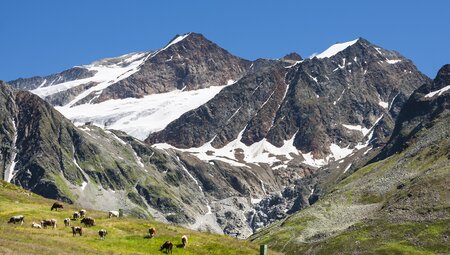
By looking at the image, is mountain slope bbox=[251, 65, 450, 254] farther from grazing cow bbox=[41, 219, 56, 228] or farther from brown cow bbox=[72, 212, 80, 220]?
grazing cow bbox=[41, 219, 56, 228]

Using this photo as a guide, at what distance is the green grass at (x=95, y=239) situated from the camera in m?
50.2

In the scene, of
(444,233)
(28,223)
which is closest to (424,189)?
(444,233)

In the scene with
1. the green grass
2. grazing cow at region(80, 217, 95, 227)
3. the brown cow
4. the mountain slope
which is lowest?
the green grass

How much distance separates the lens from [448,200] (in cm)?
16088

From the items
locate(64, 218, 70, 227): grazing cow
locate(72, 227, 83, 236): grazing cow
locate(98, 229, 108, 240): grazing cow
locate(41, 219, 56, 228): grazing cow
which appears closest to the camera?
locate(72, 227, 83, 236): grazing cow

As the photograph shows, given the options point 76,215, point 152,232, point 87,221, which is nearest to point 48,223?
point 87,221

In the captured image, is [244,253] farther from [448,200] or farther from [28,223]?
[448,200]

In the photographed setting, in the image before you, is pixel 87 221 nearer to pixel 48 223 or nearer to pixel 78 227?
pixel 48 223

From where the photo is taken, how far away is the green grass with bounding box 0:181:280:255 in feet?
165

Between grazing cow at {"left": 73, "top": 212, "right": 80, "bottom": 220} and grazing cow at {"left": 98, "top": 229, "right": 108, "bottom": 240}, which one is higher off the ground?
grazing cow at {"left": 73, "top": 212, "right": 80, "bottom": 220}

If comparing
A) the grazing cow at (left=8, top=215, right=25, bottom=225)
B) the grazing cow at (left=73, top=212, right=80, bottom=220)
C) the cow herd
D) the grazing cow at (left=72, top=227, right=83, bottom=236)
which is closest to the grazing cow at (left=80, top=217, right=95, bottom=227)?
the cow herd

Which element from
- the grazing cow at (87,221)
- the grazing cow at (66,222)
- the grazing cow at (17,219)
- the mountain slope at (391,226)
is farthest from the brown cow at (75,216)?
the mountain slope at (391,226)

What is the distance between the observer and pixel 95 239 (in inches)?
2410

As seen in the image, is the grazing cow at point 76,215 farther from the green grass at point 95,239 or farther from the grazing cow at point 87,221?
the grazing cow at point 87,221
